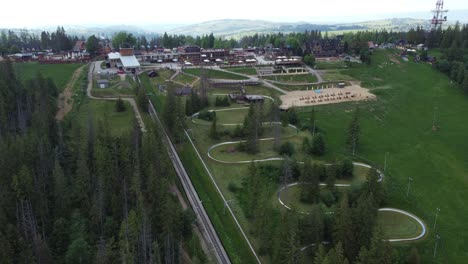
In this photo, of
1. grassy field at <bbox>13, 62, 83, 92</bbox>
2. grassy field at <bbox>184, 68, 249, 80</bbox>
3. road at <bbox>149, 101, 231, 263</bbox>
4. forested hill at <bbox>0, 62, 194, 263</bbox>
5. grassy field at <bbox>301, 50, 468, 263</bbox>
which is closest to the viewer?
forested hill at <bbox>0, 62, 194, 263</bbox>

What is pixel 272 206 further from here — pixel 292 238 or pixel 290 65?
pixel 290 65

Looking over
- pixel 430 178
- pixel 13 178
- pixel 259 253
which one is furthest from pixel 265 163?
pixel 13 178

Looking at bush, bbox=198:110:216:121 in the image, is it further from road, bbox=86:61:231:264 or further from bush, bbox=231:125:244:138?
bush, bbox=231:125:244:138

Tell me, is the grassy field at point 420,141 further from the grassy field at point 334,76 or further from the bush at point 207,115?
the bush at point 207,115

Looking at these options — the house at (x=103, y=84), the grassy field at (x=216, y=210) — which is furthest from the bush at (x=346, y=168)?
the house at (x=103, y=84)

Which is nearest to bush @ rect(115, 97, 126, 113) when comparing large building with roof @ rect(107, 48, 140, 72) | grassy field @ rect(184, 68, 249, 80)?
large building with roof @ rect(107, 48, 140, 72)

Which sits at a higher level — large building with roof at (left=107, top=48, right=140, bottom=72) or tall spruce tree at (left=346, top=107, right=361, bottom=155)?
large building with roof at (left=107, top=48, right=140, bottom=72)

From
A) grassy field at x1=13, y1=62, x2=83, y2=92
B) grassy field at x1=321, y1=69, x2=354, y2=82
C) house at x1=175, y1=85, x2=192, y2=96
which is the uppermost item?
grassy field at x1=13, y1=62, x2=83, y2=92
